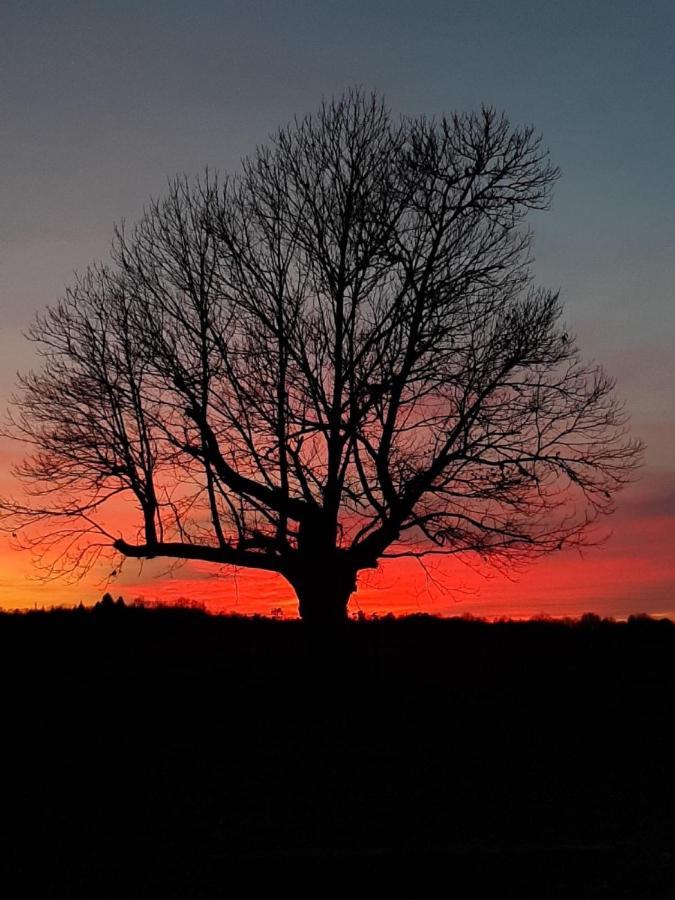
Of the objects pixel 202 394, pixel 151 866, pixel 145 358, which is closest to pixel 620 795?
pixel 151 866

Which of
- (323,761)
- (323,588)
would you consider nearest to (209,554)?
(323,588)

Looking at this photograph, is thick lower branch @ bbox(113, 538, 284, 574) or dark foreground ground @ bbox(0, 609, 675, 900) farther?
thick lower branch @ bbox(113, 538, 284, 574)

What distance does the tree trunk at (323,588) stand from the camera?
18.8 metres

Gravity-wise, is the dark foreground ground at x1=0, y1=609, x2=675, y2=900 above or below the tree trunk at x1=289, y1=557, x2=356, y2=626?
below

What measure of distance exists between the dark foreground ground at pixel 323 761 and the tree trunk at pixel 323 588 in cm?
42

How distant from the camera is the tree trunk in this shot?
1880cm

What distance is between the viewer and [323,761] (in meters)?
15.2

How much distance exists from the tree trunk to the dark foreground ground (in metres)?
0.42

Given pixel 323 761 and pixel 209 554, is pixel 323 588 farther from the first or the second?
pixel 323 761

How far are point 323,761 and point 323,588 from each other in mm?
4158

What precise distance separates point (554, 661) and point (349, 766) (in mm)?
10005

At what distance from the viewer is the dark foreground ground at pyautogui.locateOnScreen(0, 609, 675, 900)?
9.91 metres

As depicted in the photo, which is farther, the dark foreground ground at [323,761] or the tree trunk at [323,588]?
the tree trunk at [323,588]

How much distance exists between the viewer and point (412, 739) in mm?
16609
